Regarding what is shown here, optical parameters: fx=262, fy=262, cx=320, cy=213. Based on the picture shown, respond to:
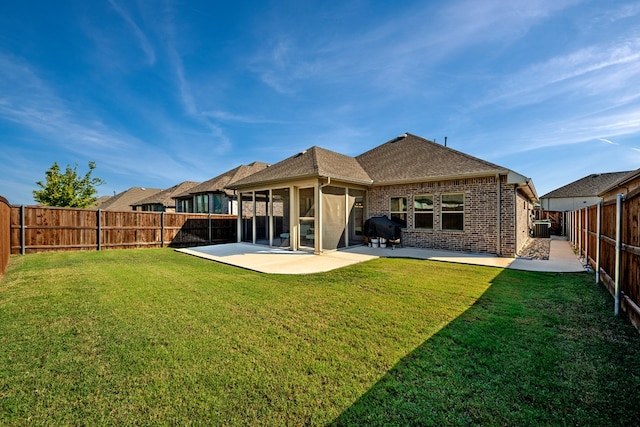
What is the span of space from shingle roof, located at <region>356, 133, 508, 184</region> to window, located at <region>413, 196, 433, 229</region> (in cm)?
95

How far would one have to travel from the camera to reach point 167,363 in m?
2.67

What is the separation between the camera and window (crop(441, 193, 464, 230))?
10.2 meters

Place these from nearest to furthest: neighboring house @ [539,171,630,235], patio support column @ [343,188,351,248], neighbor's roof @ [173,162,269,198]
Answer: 1. patio support column @ [343,188,351,248]
2. neighbor's roof @ [173,162,269,198]
3. neighboring house @ [539,171,630,235]

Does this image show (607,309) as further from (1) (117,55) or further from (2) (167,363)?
(1) (117,55)

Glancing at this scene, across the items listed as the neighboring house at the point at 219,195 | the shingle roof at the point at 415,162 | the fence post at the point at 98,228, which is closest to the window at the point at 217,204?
the neighboring house at the point at 219,195

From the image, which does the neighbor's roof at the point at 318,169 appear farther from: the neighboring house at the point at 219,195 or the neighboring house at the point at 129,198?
the neighboring house at the point at 129,198

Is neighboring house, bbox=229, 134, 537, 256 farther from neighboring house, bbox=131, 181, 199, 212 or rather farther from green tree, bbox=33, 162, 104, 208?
neighboring house, bbox=131, 181, 199, 212

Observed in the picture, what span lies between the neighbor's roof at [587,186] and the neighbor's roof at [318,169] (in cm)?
3155

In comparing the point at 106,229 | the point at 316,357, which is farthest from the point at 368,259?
the point at 106,229

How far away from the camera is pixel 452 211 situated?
1042cm

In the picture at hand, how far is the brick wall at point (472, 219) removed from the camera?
9.31 metres

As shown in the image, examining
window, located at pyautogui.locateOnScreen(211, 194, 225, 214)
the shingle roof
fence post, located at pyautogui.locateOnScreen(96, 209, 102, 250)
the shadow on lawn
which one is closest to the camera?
the shadow on lawn

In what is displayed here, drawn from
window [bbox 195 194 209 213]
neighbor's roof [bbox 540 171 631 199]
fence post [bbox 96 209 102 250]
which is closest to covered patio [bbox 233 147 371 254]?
fence post [bbox 96 209 102 250]

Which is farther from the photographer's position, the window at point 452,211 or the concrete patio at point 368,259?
the window at point 452,211
